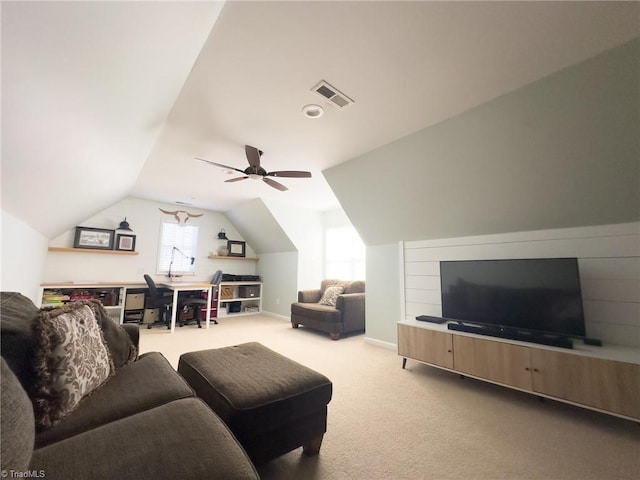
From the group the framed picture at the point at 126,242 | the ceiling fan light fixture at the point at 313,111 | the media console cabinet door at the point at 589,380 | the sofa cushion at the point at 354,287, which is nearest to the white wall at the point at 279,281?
the sofa cushion at the point at 354,287

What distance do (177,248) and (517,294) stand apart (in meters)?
5.93

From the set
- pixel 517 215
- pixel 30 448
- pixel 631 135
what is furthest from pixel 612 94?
pixel 30 448

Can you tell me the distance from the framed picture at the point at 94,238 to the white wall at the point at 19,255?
961 millimetres

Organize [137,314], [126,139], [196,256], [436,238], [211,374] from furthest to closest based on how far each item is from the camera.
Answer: [196,256], [137,314], [436,238], [126,139], [211,374]

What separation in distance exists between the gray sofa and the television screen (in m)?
2.57

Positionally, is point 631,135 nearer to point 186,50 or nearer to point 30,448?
point 186,50

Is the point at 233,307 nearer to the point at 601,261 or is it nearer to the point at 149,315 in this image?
the point at 149,315

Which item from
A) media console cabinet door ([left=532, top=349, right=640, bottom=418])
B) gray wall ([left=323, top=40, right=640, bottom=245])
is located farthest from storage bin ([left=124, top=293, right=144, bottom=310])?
media console cabinet door ([left=532, top=349, right=640, bottom=418])

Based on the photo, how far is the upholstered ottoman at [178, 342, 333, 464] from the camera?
49.4 inches

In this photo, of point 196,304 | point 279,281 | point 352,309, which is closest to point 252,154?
point 352,309

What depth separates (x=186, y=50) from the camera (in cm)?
157

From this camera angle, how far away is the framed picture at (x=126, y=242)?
4840 millimetres

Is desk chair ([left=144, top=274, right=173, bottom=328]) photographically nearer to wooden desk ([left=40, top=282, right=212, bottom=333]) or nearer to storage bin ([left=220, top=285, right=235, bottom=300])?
wooden desk ([left=40, top=282, right=212, bottom=333])

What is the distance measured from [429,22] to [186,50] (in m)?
1.43
